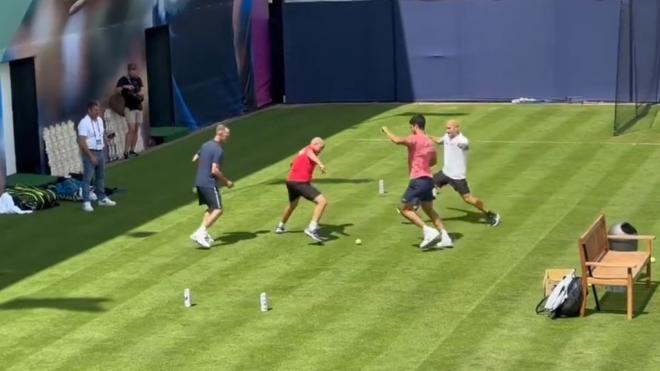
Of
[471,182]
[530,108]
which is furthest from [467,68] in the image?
[471,182]

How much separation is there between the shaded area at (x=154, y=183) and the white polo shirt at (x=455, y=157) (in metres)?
4.40

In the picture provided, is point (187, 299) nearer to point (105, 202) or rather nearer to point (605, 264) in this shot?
point (605, 264)

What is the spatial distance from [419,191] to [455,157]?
2.10 meters

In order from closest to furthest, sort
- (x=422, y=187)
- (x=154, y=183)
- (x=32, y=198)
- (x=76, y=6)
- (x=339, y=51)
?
(x=422, y=187) → (x=32, y=198) → (x=154, y=183) → (x=76, y=6) → (x=339, y=51)

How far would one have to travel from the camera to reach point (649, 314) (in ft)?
62.3

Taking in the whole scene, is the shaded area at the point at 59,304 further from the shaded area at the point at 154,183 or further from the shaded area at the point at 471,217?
the shaded area at the point at 471,217

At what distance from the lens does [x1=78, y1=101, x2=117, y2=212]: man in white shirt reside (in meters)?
26.7

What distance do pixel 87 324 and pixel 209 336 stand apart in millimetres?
1768

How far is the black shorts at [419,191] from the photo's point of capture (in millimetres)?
22562

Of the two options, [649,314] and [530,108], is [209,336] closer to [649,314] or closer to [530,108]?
[649,314]

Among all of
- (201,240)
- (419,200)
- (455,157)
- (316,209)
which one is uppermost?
(455,157)

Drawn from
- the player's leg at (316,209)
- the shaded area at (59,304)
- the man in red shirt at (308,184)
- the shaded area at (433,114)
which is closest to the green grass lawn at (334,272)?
the shaded area at (59,304)

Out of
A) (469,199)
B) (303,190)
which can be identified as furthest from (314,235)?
(469,199)

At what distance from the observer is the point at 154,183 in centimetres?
2969
